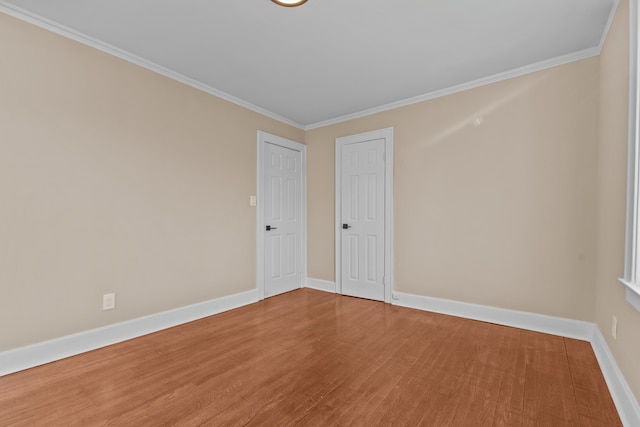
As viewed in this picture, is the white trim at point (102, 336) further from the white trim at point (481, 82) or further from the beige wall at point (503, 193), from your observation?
the white trim at point (481, 82)

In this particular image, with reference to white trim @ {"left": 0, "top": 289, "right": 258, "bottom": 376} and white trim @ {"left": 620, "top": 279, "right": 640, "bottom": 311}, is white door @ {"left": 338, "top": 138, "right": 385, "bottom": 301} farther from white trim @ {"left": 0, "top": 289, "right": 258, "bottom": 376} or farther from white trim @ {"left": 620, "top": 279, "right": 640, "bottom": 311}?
white trim @ {"left": 620, "top": 279, "right": 640, "bottom": 311}

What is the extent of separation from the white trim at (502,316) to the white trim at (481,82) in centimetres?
233

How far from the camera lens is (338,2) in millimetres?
2018

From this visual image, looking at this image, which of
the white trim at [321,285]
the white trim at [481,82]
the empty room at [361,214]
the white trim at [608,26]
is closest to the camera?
the empty room at [361,214]

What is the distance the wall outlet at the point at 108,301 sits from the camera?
2535mm

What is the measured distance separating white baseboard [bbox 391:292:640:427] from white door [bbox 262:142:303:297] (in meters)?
1.56

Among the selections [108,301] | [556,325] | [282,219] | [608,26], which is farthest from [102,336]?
[608,26]

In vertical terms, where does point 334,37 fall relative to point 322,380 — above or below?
above

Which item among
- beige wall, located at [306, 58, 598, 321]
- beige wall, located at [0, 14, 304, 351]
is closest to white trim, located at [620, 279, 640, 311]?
beige wall, located at [306, 58, 598, 321]

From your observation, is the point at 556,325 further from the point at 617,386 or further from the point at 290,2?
the point at 290,2

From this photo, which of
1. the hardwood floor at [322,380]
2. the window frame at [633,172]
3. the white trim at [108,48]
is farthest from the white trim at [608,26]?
the white trim at [108,48]

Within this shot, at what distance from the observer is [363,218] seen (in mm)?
4055

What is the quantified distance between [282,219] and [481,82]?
292cm

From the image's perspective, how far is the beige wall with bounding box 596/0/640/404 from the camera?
5.70 ft
